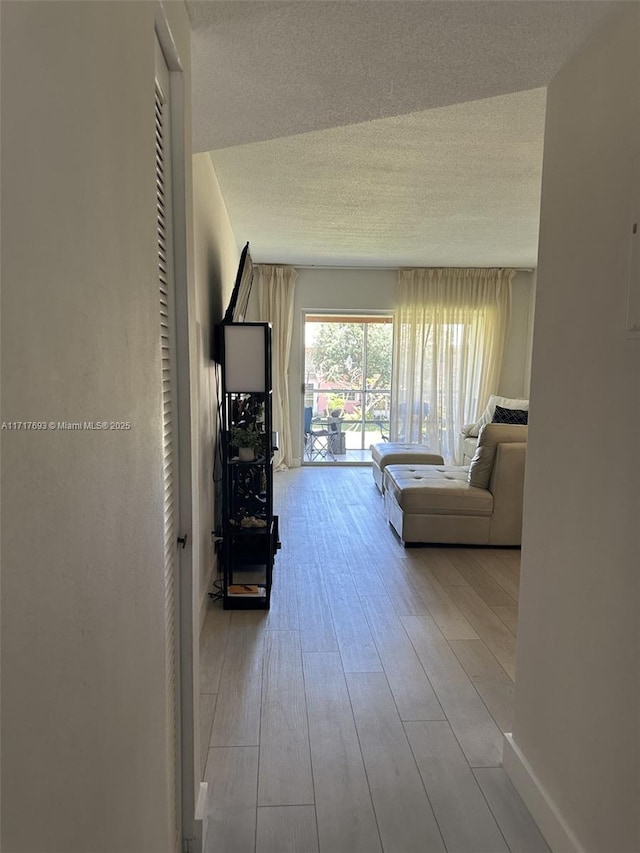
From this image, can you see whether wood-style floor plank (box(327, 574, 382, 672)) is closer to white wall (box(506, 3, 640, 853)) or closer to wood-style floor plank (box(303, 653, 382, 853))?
wood-style floor plank (box(303, 653, 382, 853))

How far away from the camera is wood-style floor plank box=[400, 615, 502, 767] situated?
204cm

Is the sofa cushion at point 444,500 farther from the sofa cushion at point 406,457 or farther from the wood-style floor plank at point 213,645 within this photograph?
the wood-style floor plank at point 213,645

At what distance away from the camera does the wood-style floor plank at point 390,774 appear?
1.66 m

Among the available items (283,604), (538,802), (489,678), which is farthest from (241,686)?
(538,802)

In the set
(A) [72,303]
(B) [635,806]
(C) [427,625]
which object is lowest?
(C) [427,625]

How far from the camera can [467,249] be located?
5.78 meters

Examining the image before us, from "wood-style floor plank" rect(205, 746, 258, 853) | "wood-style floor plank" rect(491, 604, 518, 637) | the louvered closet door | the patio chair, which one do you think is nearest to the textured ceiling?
the louvered closet door

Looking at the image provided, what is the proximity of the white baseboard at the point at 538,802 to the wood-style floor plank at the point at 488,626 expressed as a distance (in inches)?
24.4

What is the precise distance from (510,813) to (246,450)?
7.04ft

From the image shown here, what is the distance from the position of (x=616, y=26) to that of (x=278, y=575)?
125 inches

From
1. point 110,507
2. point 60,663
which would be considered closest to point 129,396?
point 110,507

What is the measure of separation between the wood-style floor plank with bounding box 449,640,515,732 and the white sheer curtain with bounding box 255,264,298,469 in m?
4.44

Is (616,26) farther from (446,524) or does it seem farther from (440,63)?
(446,524)

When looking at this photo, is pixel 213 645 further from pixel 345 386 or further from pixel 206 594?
pixel 345 386
